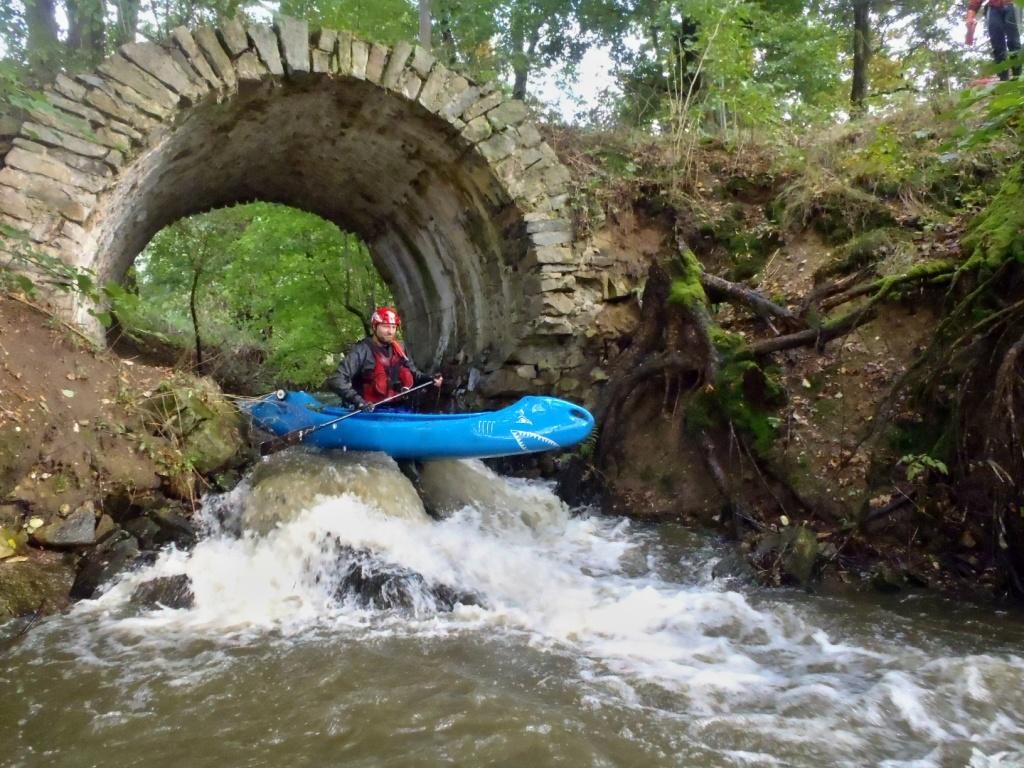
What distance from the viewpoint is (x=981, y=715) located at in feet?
8.38

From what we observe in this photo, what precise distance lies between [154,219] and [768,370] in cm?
652

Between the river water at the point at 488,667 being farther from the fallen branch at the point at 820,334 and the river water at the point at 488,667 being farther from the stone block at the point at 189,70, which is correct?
the stone block at the point at 189,70

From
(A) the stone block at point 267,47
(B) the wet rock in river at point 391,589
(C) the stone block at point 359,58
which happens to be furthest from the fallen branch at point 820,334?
(A) the stone block at point 267,47

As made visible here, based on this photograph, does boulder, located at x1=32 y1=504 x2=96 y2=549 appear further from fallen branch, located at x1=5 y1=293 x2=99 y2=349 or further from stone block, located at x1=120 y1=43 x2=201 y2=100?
stone block, located at x1=120 y1=43 x2=201 y2=100

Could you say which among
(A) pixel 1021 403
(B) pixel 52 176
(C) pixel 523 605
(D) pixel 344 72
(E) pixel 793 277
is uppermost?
(D) pixel 344 72

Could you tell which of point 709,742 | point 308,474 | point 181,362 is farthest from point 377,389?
point 709,742

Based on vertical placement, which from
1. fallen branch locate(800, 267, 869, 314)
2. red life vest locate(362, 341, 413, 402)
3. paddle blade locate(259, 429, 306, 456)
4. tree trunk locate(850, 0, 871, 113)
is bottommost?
paddle blade locate(259, 429, 306, 456)

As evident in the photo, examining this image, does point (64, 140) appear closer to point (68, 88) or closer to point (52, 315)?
point (68, 88)

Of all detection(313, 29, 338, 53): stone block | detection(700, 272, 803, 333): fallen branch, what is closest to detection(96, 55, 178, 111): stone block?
detection(313, 29, 338, 53): stone block

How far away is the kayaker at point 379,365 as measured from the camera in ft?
20.2

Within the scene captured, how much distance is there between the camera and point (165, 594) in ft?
12.7

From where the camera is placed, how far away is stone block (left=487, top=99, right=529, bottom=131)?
7.00 metres

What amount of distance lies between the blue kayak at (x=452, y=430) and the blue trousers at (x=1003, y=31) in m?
5.49

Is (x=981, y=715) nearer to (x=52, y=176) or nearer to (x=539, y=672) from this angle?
(x=539, y=672)
